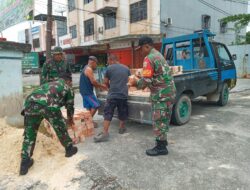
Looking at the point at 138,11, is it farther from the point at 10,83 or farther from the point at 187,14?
the point at 10,83

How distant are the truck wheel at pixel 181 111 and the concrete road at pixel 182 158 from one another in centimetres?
14

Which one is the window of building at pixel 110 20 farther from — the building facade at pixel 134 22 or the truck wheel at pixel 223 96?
the truck wheel at pixel 223 96

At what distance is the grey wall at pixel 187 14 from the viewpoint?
2030cm

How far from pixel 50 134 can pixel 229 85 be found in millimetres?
5484

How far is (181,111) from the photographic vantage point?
215 inches

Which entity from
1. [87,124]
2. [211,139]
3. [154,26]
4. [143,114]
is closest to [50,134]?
[87,124]

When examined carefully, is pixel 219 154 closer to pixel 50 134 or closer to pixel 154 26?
pixel 50 134

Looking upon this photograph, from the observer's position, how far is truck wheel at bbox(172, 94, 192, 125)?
17.2 ft

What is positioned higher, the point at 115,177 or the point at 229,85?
the point at 229,85

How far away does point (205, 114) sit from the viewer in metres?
6.45

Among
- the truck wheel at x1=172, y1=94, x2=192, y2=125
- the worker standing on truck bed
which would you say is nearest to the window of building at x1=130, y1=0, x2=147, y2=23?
the truck wheel at x1=172, y1=94, x2=192, y2=125

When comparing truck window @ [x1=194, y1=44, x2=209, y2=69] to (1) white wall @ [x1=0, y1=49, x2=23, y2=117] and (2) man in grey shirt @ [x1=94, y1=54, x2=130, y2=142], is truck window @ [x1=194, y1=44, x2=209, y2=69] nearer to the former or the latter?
(2) man in grey shirt @ [x1=94, y1=54, x2=130, y2=142]

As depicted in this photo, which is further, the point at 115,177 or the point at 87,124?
the point at 87,124

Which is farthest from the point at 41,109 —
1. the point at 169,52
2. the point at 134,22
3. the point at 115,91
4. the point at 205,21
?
the point at 205,21
